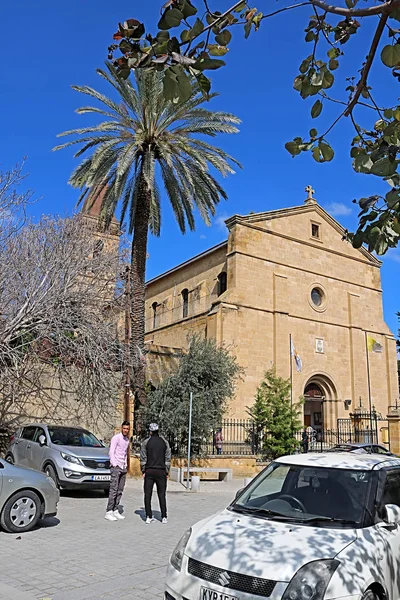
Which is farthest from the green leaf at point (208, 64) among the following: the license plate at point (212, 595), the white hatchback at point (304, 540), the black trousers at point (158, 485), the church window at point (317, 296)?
the church window at point (317, 296)

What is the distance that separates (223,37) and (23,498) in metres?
7.74

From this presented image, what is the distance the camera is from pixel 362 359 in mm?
33250

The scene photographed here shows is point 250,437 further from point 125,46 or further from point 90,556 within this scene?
point 125,46

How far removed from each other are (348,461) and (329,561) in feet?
5.14

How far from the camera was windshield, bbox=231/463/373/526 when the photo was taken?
15.5ft

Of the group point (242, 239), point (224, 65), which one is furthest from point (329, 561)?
point (242, 239)

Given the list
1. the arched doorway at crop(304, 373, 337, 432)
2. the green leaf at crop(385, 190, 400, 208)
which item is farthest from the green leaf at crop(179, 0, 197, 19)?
the arched doorway at crop(304, 373, 337, 432)

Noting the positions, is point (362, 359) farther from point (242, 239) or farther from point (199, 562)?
point (199, 562)

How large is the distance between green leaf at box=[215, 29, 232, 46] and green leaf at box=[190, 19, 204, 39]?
45 cm

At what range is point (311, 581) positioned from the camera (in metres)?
3.72

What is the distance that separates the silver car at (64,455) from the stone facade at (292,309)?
10693mm

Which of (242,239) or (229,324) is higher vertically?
(242,239)

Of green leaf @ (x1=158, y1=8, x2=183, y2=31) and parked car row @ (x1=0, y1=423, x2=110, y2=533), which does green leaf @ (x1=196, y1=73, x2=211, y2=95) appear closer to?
green leaf @ (x1=158, y1=8, x2=183, y2=31)

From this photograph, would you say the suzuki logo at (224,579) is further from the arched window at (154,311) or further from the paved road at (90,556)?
the arched window at (154,311)
